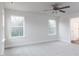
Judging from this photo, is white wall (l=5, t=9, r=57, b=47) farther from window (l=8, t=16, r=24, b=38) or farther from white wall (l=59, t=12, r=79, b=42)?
white wall (l=59, t=12, r=79, b=42)

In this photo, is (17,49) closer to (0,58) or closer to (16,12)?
(16,12)

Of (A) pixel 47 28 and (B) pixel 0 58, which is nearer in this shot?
(B) pixel 0 58

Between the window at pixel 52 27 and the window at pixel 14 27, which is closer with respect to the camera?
the window at pixel 14 27

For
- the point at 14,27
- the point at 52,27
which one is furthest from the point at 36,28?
the point at 14,27

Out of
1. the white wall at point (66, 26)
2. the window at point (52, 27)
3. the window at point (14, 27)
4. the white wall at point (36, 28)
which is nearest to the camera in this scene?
the window at point (14, 27)

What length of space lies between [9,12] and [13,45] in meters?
1.06

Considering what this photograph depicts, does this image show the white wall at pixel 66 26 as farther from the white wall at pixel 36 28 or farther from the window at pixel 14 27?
the window at pixel 14 27

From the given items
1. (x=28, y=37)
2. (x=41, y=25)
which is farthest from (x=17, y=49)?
(x=41, y=25)

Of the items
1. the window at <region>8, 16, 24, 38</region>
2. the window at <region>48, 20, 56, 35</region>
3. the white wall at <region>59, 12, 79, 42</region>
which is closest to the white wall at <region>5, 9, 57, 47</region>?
the window at <region>48, 20, 56, 35</region>

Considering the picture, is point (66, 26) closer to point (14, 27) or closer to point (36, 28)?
point (36, 28)

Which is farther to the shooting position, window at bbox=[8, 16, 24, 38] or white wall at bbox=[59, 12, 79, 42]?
white wall at bbox=[59, 12, 79, 42]

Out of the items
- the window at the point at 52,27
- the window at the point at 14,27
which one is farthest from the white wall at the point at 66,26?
the window at the point at 14,27

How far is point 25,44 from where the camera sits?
11.1 feet

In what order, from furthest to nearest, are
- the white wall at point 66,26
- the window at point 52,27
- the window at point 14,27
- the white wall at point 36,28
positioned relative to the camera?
the white wall at point 66,26 < the white wall at point 36,28 < the window at point 52,27 < the window at point 14,27
